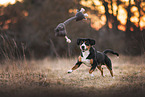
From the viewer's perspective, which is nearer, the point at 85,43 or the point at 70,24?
the point at 85,43

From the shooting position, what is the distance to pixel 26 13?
1312 centimetres

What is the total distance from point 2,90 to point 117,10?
24.3 ft

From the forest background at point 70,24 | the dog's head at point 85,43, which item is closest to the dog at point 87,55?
the dog's head at point 85,43

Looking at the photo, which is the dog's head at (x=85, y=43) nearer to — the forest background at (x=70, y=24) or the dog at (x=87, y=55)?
the dog at (x=87, y=55)

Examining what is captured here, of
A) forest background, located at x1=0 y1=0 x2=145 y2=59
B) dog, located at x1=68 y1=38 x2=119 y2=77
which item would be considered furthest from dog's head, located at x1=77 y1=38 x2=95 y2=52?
forest background, located at x1=0 y1=0 x2=145 y2=59

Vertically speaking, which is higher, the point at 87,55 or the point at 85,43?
the point at 85,43

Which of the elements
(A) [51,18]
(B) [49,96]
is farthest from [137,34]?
(B) [49,96]

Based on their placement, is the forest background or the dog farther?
the forest background

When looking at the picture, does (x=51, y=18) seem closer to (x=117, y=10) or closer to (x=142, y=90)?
(x=117, y=10)

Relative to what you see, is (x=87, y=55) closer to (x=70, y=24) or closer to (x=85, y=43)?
(x=85, y=43)

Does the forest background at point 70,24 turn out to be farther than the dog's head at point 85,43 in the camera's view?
Yes

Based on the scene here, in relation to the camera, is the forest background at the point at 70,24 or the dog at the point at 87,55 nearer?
the dog at the point at 87,55

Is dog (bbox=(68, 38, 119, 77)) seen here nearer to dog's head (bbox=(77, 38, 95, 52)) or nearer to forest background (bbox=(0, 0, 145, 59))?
dog's head (bbox=(77, 38, 95, 52))

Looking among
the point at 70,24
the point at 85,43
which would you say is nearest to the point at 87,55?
the point at 85,43
